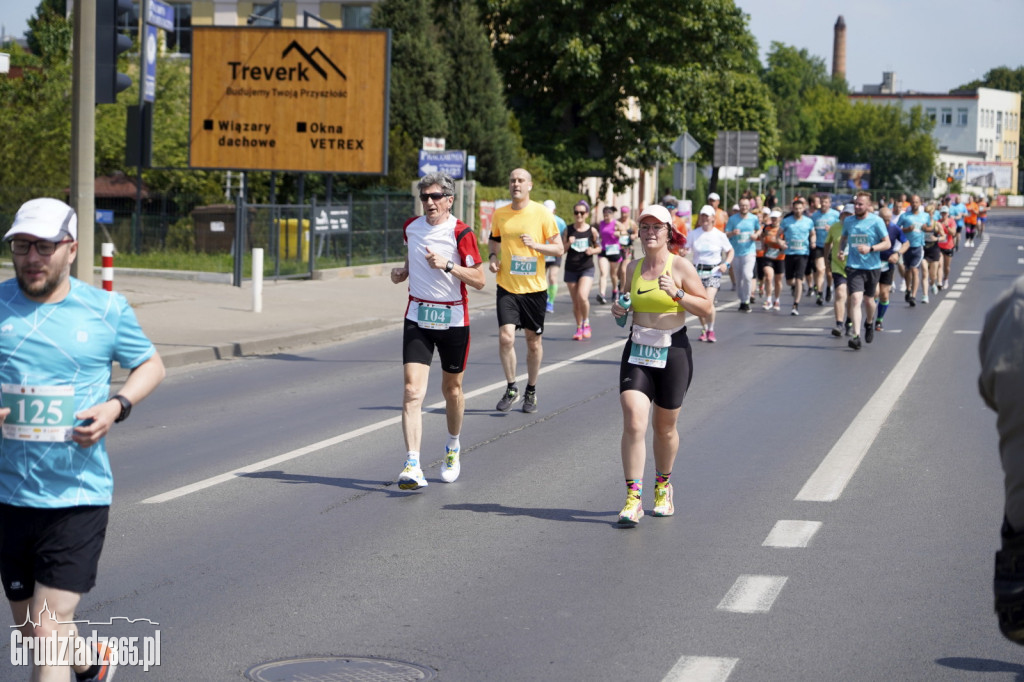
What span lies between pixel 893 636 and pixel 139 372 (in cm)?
309

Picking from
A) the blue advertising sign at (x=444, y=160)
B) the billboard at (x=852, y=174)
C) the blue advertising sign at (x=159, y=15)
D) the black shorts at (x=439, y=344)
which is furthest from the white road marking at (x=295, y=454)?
the billboard at (x=852, y=174)

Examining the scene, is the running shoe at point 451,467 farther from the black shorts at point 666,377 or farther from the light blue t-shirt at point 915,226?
the light blue t-shirt at point 915,226

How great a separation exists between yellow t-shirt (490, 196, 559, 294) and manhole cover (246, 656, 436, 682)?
7.24 metres

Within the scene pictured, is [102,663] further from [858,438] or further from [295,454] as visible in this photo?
[858,438]

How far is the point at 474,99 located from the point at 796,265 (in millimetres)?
20560

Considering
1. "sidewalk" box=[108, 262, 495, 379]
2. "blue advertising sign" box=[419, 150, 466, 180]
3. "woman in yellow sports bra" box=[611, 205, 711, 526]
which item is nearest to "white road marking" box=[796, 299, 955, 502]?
"woman in yellow sports bra" box=[611, 205, 711, 526]

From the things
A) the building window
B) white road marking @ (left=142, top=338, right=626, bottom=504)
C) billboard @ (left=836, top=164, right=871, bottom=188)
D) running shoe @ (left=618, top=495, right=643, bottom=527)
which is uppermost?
the building window

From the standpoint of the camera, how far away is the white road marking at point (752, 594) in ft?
20.4

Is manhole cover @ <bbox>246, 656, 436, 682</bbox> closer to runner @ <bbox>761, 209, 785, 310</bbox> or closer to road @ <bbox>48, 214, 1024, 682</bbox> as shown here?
road @ <bbox>48, 214, 1024, 682</bbox>

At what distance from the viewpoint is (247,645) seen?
5.65m

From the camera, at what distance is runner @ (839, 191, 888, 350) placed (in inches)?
694

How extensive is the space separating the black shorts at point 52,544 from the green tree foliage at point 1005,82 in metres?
189

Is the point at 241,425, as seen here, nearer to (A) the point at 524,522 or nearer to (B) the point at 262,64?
(A) the point at 524,522

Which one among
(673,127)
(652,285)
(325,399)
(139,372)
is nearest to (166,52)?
(673,127)
